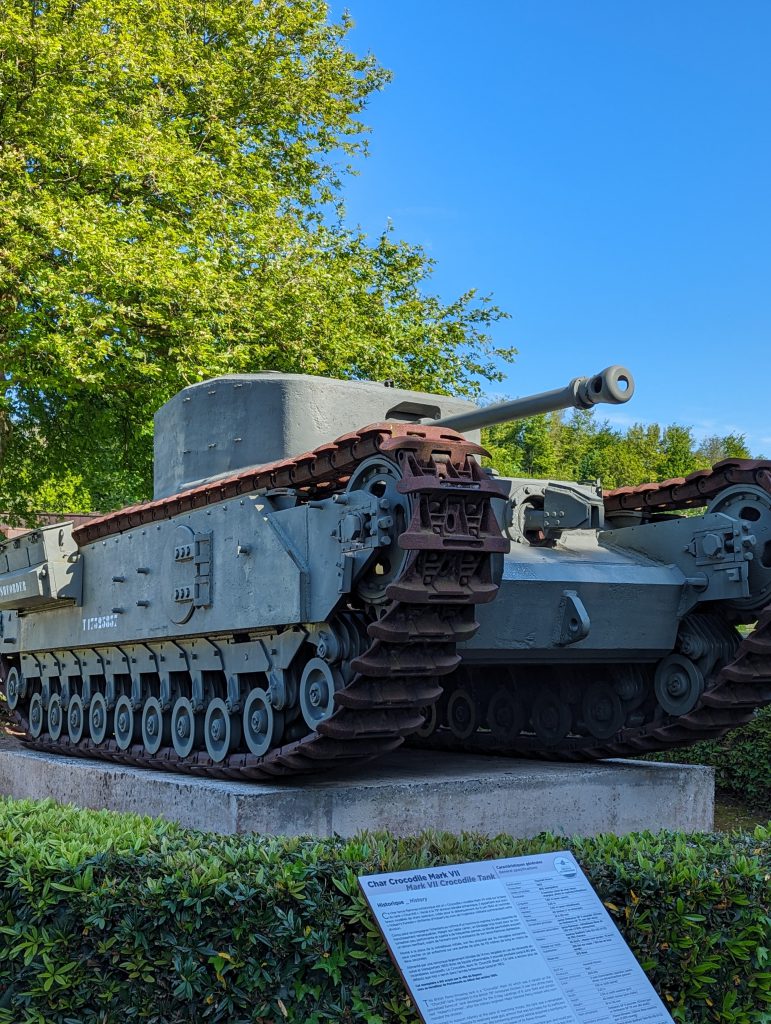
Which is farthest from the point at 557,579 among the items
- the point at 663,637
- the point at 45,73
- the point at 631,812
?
the point at 45,73

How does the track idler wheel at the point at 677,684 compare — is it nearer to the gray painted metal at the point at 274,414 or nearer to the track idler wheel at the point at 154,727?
the gray painted metal at the point at 274,414

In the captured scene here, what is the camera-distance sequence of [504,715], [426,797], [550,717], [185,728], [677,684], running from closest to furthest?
[426,797] → [677,684] → [185,728] → [550,717] → [504,715]

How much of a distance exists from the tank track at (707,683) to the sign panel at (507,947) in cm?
460

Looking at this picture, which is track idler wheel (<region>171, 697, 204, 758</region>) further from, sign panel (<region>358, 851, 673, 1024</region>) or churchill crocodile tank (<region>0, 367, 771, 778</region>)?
sign panel (<region>358, 851, 673, 1024</region>)

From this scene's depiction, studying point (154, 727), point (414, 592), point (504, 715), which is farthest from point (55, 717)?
point (414, 592)

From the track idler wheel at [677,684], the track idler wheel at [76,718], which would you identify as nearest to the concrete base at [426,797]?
the track idler wheel at [677,684]

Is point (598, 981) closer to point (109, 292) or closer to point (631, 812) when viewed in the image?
point (631, 812)

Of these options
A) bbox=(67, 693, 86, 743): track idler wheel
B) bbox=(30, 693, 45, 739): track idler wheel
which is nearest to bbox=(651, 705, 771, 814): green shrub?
bbox=(67, 693, 86, 743): track idler wheel

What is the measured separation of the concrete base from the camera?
7.82 metres

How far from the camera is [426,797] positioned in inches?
326

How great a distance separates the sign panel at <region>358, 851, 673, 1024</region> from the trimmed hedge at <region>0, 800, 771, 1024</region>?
0.86 ft

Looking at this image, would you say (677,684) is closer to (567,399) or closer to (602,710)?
(602,710)

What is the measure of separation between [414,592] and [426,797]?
2.10 meters

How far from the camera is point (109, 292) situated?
17.9 metres
